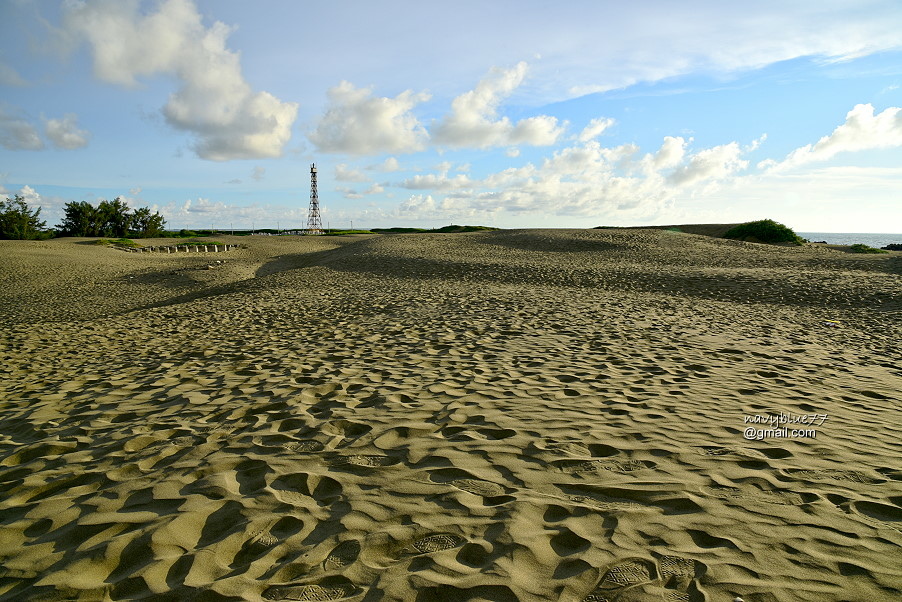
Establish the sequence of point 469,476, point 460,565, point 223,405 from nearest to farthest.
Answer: point 460,565, point 469,476, point 223,405

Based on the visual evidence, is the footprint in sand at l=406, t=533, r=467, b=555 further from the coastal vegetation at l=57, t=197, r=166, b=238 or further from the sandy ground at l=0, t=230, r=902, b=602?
the coastal vegetation at l=57, t=197, r=166, b=238

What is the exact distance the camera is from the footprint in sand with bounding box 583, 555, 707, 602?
2635 mm

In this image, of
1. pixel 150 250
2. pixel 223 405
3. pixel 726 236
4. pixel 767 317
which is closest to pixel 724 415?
pixel 223 405

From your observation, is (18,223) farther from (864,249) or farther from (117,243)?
(864,249)

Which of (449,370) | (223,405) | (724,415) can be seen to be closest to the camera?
(724,415)

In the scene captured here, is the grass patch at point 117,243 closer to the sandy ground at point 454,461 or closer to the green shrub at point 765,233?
the sandy ground at point 454,461

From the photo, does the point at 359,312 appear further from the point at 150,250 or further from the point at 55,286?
the point at 150,250

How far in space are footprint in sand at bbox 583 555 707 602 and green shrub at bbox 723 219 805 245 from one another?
138 feet

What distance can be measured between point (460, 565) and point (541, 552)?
53 cm

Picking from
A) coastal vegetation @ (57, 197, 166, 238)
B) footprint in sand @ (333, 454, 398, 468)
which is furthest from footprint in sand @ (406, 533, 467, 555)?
coastal vegetation @ (57, 197, 166, 238)

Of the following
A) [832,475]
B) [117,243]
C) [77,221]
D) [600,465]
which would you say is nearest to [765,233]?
[832,475]

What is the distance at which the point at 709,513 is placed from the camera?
341 cm

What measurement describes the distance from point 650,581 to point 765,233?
4480 cm

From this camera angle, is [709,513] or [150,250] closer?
[709,513]
